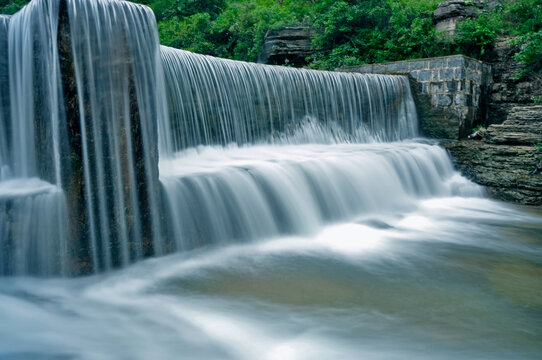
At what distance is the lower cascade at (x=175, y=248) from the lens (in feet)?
9.27

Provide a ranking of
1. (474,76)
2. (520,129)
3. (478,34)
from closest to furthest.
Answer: (520,129) → (474,76) → (478,34)

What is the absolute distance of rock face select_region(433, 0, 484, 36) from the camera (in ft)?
37.9

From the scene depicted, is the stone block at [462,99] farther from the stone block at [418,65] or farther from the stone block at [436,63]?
the stone block at [418,65]

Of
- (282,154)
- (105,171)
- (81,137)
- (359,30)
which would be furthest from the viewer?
(359,30)

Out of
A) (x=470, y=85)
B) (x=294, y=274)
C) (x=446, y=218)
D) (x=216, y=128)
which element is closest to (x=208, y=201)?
(x=294, y=274)

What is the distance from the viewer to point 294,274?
3.87 m


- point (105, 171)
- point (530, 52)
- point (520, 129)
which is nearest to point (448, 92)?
point (530, 52)

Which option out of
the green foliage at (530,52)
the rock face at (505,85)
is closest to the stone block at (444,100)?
the rock face at (505,85)

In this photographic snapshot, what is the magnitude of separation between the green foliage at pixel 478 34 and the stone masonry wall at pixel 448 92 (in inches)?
27.8

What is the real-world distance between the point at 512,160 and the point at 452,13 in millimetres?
5702

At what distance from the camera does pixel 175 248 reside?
4.21 meters

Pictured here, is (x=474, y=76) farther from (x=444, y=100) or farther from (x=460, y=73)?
(x=444, y=100)

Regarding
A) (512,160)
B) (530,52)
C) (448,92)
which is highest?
(530,52)

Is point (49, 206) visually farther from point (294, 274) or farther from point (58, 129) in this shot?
point (294, 274)
